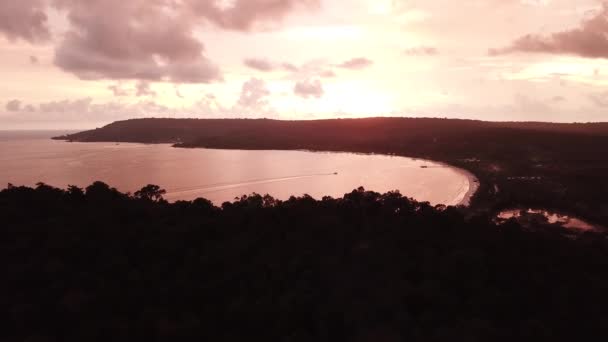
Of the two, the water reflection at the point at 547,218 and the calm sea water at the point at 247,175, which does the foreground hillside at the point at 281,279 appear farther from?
the calm sea water at the point at 247,175

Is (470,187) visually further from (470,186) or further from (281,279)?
(281,279)

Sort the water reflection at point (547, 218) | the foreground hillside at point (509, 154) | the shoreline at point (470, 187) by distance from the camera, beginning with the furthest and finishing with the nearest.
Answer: the shoreline at point (470, 187)
the foreground hillside at point (509, 154)
the water reflection at point (547, 218)

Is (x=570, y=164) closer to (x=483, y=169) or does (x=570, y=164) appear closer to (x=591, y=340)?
(x=483, y=169)

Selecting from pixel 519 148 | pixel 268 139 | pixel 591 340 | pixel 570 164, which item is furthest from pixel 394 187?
pixel 268 139

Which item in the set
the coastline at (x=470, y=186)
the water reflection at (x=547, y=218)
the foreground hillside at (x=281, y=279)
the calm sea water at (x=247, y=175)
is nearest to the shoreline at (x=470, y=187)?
the coastline at (x=470, y=186)

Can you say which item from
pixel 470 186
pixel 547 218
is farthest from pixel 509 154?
pixel 547 218

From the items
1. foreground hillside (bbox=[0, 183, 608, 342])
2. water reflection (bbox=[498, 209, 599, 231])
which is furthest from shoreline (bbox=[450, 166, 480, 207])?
foreground hillside (bbox=[0, 183, 608, 342])
